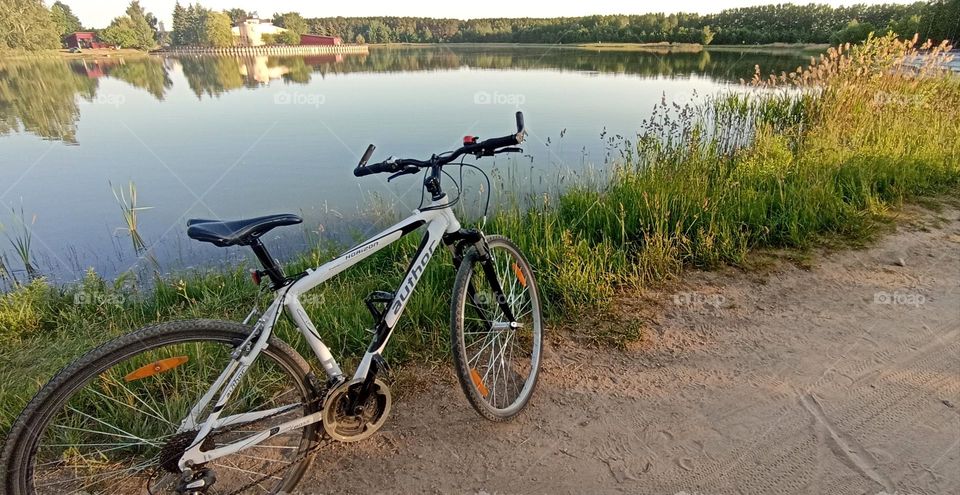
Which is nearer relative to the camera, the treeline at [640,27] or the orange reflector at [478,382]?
the orange reflector at [478,382]

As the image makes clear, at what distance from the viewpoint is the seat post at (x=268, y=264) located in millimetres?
1564

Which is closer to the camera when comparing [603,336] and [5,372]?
[5,372]

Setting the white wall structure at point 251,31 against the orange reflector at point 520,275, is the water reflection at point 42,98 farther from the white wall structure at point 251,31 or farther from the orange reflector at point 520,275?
the white wall structure at point 251,31

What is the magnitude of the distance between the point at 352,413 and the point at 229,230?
0.91 meters

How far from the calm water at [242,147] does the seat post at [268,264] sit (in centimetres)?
339

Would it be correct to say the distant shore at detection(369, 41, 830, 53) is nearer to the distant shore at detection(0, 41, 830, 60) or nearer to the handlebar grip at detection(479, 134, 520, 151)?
the distant shore at detection(0, 41, 830, 60)

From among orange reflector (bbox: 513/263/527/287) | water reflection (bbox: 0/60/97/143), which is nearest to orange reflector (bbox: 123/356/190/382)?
orange reflector (bbox: 513/263/527/287)

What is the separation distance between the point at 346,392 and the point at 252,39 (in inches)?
1801

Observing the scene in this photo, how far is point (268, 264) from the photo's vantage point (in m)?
1.61

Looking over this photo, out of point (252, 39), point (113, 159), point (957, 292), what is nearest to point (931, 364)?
point (957, 292)

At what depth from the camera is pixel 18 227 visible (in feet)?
18.7

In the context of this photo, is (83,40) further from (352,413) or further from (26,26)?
(352,413)

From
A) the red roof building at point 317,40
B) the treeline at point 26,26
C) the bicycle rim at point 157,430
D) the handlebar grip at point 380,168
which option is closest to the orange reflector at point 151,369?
the bicycle rim at point 157,430

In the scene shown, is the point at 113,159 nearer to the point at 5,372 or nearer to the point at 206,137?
the point at 206,137
